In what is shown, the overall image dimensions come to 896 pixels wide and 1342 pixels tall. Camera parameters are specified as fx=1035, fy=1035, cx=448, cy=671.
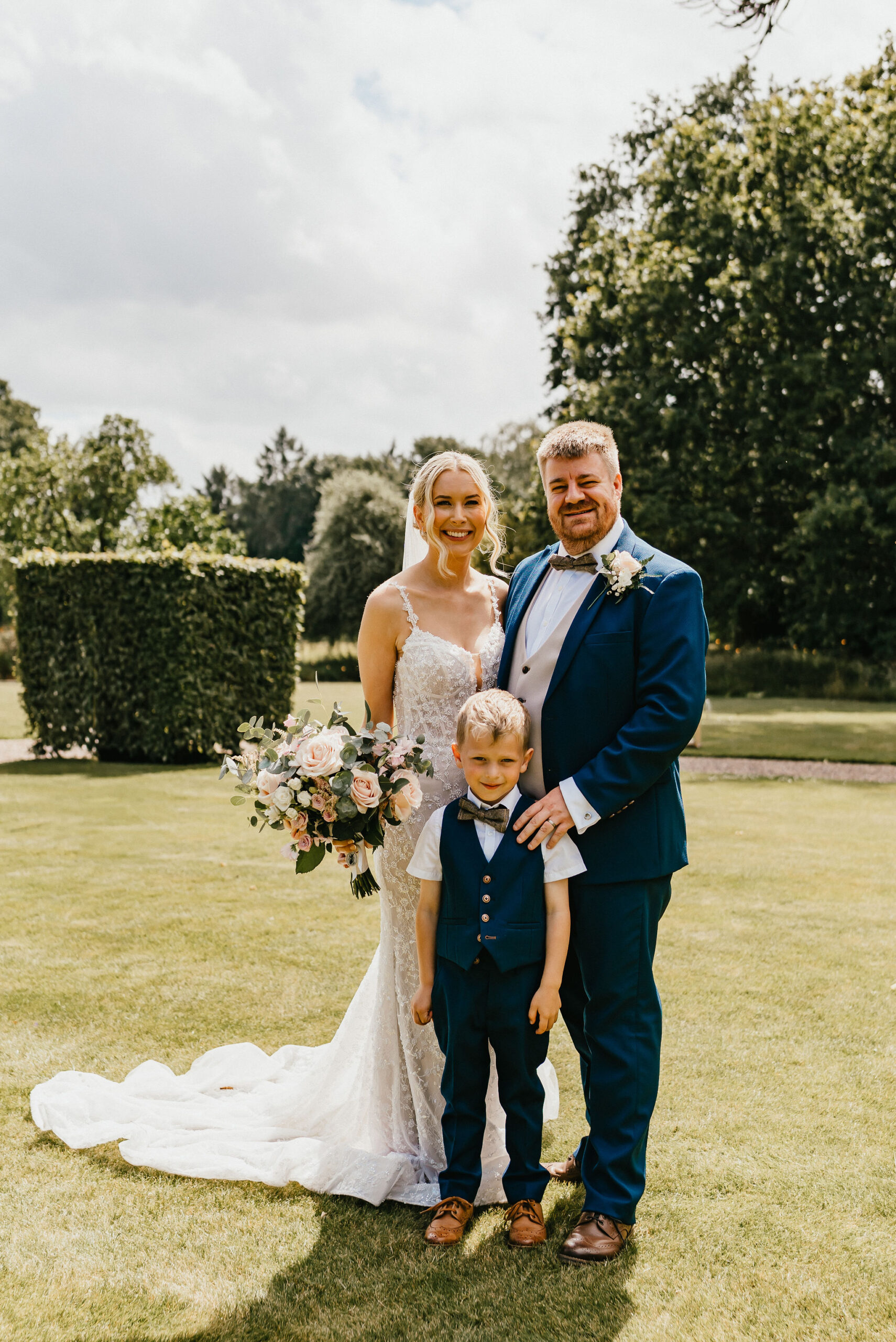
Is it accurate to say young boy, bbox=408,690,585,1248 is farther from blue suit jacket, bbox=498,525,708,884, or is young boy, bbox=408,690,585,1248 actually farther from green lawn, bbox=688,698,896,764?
green lawn, bbox=688,698,896,764

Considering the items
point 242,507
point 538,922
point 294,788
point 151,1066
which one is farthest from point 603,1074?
point 242,507

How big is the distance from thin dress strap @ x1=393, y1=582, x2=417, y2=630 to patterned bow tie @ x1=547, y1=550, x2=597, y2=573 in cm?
60

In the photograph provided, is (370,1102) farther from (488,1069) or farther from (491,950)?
(491,950)

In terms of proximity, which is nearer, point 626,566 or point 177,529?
point 626,566

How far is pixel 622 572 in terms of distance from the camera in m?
3.15

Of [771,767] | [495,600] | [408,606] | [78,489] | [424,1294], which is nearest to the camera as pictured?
[424,1294]

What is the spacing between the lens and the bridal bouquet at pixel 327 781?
3199 millimetres

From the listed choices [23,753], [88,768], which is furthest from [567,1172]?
[23,753]

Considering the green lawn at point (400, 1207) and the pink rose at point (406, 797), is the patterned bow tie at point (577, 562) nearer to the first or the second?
the pink rose at point (406, 797)

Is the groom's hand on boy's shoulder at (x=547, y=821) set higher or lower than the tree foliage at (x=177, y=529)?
lower

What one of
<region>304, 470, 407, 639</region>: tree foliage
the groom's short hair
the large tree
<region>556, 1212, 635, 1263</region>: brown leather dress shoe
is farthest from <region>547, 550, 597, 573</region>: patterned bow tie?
<region>304, 470, 407, 639</region>: tree foliage

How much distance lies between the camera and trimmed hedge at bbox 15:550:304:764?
44.4ft

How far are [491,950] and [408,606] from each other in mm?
1292

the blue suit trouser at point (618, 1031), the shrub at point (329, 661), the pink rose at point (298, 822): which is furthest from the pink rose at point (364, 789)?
the shrub at point (329, 661)
